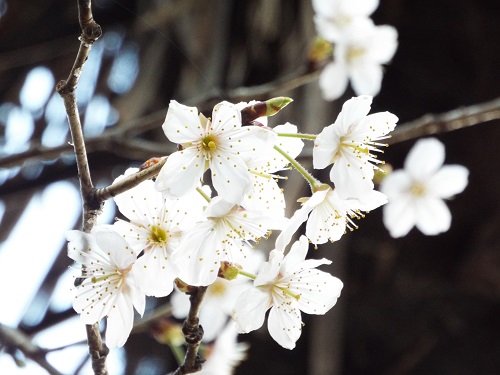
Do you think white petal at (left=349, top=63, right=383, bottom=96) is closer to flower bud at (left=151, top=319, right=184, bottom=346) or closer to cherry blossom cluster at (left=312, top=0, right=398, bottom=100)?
cherry blossom cluster at (left=312, top=0, right=398, bottom=100)

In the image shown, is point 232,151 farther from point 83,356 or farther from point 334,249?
point 334,249

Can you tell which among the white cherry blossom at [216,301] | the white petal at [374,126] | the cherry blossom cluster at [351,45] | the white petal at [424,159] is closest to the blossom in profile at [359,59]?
the cherry blossom cluster at [351,45]

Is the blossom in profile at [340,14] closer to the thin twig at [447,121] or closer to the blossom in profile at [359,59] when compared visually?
the blossom in profile at [359,59]

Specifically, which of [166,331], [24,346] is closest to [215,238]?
[24,346]

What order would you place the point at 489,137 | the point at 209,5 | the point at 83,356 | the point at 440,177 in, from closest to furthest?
1. the point at 83,356
2. the point at 440,177
3. the point at 209,5
4. the point at 489,137

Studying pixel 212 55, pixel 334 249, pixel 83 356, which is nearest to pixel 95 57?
pixel 83 356

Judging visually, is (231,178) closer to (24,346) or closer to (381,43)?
(24,346)

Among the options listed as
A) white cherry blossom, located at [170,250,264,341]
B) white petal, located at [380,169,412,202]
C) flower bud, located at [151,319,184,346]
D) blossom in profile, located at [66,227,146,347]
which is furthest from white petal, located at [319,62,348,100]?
blossom in profile, located at [66,227,146,347]
